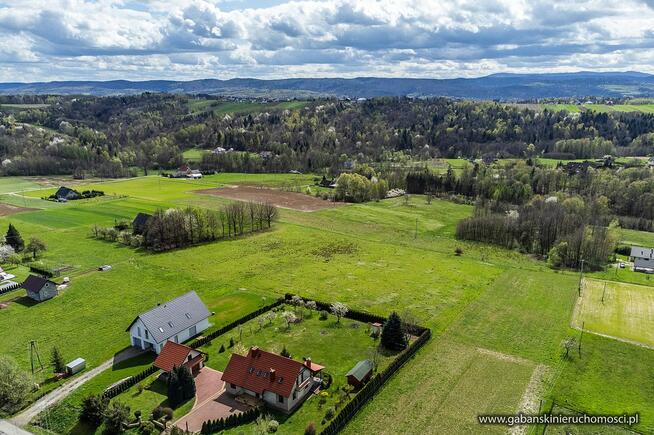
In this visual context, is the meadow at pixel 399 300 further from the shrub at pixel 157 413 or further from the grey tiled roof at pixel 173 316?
the shrub at pixel 157 413

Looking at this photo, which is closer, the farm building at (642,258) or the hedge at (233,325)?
the hedge at (233,325)

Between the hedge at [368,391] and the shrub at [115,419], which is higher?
the shrub at [115,419]

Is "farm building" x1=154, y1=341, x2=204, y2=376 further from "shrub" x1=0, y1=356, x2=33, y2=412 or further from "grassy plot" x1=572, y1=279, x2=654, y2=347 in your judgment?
"grassy plot" x1=572, y1=279, x2=654, y2=347

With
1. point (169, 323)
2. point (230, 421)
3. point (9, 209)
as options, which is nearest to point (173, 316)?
point (169, 323)

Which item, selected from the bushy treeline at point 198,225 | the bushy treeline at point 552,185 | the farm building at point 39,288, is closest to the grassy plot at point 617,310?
the bushy treeline at point 552,185

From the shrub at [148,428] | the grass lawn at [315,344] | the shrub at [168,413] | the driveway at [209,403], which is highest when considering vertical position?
the shrub at [168,413]

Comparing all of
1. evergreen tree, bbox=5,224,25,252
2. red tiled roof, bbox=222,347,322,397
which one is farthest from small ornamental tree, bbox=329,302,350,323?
evergreen tree, bbox=5,224,25,252

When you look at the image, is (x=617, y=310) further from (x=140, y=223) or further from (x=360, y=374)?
(x=140, y=223)

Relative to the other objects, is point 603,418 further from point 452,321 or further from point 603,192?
point 603,192
